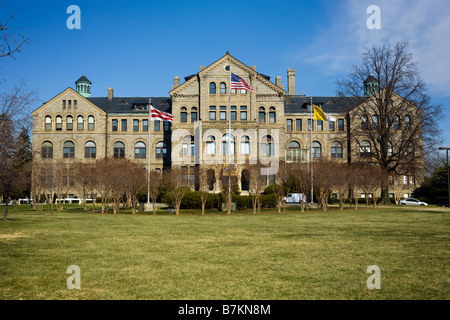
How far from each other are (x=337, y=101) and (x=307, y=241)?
55.7 metres

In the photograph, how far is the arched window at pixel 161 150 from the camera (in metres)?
62.2

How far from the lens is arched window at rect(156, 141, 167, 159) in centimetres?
6219

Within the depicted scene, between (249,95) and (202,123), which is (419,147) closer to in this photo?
(249,95)

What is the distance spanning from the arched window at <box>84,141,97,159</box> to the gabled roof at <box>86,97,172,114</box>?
575cm

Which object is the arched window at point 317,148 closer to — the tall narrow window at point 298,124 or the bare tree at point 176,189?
the tall narrow window at point 298,124

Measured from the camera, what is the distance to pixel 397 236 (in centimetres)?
1499

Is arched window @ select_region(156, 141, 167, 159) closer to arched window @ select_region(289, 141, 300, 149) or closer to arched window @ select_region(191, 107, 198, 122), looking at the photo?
arched window @ select_region(191, 107, 198, 122)

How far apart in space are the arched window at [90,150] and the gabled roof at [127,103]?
5753 mm

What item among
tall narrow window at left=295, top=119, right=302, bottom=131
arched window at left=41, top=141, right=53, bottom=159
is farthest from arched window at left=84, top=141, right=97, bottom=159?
tall narrow window at left=295, top=119, right=302, bottom=131

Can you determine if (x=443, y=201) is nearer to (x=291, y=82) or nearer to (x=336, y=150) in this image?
(x=336, y=150)

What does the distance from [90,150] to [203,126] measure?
19530 mm

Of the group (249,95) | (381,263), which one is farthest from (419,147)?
(381,263)

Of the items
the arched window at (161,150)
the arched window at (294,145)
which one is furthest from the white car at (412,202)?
the arched window at (161,150)
